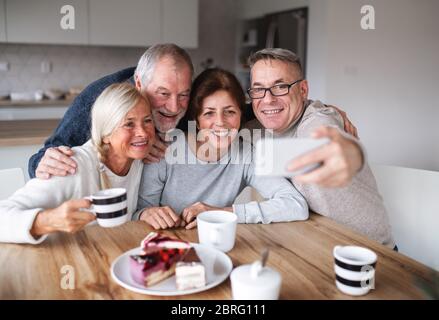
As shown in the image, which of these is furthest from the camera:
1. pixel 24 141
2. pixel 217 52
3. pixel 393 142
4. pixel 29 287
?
pixel 217 52

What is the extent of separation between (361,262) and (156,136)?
2.91 feet

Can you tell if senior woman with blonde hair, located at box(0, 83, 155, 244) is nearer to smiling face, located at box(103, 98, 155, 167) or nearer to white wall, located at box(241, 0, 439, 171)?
smiling face, located at box(103, 98, 155, 167)

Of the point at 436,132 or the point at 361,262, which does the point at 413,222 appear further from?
the point at 436,132

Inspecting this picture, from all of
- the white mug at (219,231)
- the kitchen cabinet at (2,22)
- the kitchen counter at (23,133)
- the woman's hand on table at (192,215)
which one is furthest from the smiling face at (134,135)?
the kitchen cabinet at (2,22)

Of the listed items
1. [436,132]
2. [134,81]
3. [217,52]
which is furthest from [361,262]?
Answer: [217,52]

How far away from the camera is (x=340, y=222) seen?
142cm

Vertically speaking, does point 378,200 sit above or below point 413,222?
above

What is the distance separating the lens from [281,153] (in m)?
0.84

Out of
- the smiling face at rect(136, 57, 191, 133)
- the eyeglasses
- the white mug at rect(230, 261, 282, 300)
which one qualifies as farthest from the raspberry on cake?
the eyeglasses

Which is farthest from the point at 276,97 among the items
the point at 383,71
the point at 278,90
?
the point at 383,71

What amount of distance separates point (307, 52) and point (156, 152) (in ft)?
9.94

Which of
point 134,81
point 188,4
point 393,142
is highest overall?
point 188,4

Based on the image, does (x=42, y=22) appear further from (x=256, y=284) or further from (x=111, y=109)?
(x=256, y=284)

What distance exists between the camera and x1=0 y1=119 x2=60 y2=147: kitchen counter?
2489 millimetres
